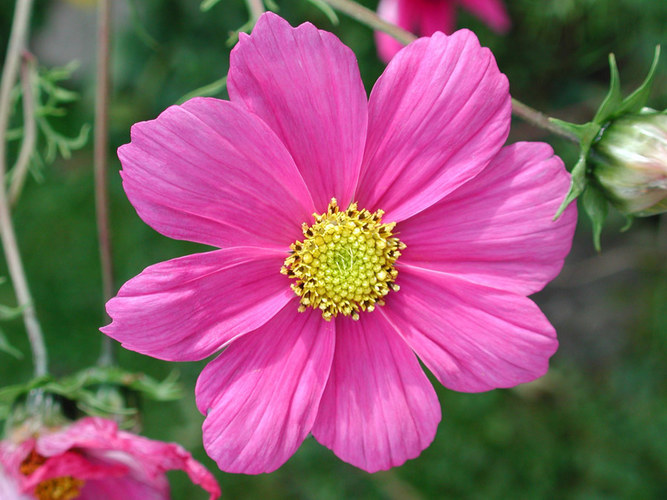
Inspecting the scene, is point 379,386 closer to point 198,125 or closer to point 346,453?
point 346,453

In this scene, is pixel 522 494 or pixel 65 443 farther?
pixel 522 494

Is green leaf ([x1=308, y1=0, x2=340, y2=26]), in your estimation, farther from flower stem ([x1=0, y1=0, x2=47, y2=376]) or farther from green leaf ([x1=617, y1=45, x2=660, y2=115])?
flower stem ([x1=0, y1=0, x2=47, y2=376])

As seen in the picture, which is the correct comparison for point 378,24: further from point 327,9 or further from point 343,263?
point 343,263

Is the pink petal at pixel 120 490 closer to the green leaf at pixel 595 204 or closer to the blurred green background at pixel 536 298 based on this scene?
the green leaf at pixel 595 204

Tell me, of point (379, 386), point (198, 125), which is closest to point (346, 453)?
point (379, 386)

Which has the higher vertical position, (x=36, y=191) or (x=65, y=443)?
(x=65, y=443)

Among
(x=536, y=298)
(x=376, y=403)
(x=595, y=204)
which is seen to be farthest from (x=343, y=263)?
(x=536, y=298)
